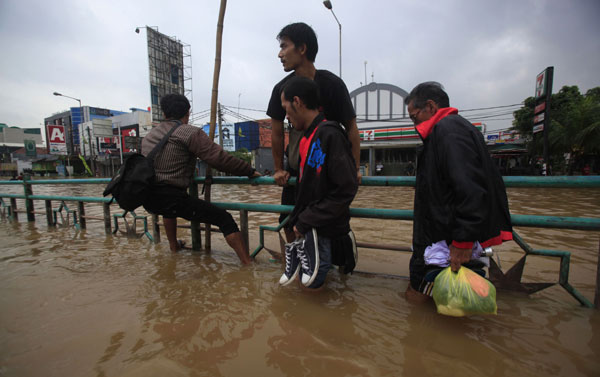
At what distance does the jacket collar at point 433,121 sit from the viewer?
156cm

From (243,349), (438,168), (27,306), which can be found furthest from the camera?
(27,306)

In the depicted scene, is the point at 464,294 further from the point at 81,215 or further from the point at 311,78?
the point at 81,215

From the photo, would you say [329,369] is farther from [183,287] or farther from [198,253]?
[198,253]

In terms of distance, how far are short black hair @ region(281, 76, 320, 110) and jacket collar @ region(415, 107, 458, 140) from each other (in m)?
0.64

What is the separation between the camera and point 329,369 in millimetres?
1234

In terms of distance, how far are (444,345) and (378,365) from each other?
381 millimetres

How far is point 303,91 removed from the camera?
1799mm

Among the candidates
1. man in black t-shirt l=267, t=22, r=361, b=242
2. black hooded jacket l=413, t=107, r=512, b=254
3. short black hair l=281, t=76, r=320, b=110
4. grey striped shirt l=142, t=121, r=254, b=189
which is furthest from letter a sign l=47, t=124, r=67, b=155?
black hooded jacket l=413, t=107, r=512, b=254

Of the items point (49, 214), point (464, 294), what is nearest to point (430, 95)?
point (464, 294)

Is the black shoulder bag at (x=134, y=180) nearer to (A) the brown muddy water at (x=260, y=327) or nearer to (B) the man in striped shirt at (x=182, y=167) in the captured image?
(B) the man in striped shirt at (x=182, y=167)

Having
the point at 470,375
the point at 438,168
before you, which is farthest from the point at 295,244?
the point at 470,375

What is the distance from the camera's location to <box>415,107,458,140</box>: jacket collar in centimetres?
156

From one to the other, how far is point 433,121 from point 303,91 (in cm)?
77

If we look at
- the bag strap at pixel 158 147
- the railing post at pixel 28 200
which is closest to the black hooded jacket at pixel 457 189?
the bag strap at pixel 158 147
